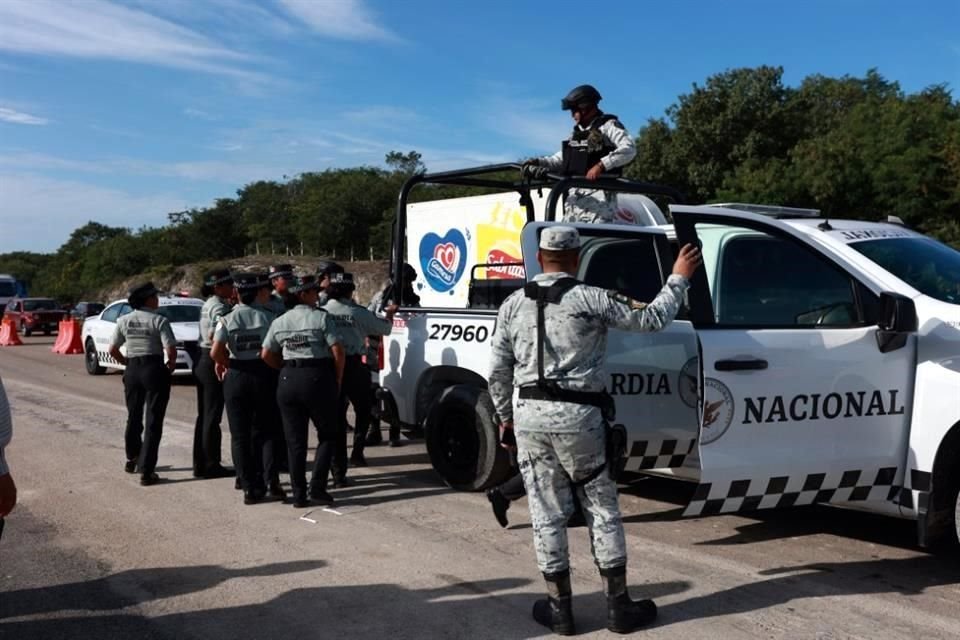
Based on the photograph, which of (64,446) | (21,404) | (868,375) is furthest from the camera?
(21,404)

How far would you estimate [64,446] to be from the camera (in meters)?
9.45

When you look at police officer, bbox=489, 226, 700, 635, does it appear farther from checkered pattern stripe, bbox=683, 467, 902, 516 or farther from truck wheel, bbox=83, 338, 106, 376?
truck wheel, bbox=83, 338, 106, 376

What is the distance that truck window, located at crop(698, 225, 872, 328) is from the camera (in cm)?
520

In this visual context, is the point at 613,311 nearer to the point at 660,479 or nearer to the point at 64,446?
the point at 660,479

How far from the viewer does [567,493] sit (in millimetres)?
4273

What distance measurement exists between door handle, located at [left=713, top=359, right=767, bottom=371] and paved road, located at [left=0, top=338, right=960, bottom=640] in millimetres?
1152

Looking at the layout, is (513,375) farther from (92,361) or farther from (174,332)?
(92,361)

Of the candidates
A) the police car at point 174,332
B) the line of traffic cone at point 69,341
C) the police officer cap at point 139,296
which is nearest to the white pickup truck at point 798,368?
the police officer cap at point 139,296

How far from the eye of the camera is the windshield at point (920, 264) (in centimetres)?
507

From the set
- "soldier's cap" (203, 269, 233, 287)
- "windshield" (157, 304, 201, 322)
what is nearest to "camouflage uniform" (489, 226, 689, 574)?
"soldier's cap" (203, 269, 233, 287)

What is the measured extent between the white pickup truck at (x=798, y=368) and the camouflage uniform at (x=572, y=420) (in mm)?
738

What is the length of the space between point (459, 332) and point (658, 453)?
6.29 feet

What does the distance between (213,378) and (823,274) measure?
5.01m

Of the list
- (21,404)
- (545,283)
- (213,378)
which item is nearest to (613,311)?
(545,283)
